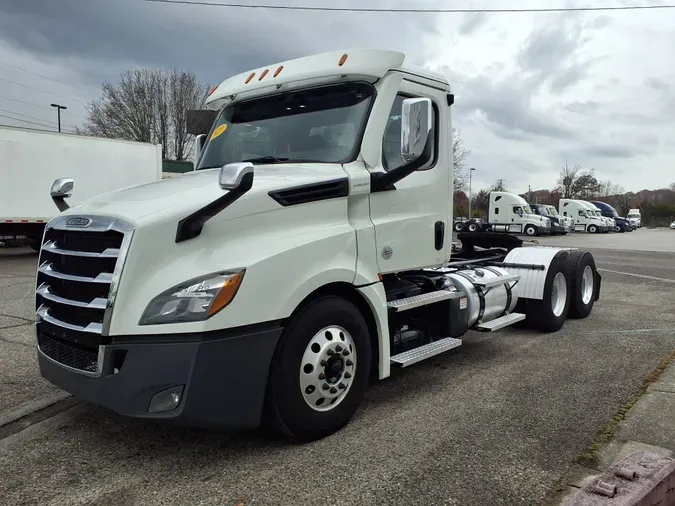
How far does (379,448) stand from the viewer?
3607 mm

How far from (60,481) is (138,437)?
63 centimetres

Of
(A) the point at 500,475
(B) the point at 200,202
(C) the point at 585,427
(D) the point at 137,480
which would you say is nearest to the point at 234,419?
(D) the point at 137,480

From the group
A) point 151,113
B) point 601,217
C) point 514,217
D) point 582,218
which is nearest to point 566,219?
point 582,218

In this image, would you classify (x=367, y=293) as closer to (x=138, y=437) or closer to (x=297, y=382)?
(x=297, y=382)

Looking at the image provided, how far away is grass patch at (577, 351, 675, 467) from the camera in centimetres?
350

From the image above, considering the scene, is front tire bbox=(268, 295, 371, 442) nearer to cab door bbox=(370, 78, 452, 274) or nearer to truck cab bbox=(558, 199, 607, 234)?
cab door bbox=(370, 78, 452, 274)

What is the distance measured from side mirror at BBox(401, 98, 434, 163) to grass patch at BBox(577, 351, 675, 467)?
230 cm

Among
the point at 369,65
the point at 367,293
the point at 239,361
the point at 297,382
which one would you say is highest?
the point at 369,65

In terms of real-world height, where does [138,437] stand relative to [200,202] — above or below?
below

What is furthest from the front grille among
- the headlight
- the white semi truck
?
the headlight

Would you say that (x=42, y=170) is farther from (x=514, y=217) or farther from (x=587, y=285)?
(x=514, y=217)

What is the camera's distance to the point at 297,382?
3.46 m

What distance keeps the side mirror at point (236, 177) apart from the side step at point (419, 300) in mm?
1671

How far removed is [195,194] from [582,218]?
53.1m
